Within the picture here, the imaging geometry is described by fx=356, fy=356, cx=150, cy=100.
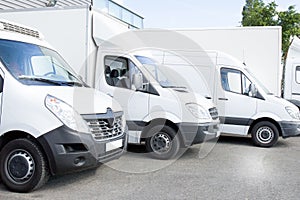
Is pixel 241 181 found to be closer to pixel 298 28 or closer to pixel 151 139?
pixel 151 139

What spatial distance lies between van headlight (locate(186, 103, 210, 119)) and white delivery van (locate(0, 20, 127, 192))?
91.8 inches

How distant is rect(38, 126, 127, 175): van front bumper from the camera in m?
4.61

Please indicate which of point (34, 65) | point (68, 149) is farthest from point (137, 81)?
point (68, 149)

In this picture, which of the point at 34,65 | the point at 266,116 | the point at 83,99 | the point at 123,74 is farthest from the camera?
the point at 266,116

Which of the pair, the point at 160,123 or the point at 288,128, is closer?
the point at 160,123

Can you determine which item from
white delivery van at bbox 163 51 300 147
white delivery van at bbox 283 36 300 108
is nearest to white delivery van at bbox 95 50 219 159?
white delivery van at bbox 163 51 300 147

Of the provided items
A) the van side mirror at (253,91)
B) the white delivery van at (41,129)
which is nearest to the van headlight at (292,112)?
the van side mirror at (253,91)

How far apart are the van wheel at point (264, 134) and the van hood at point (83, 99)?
477 cm

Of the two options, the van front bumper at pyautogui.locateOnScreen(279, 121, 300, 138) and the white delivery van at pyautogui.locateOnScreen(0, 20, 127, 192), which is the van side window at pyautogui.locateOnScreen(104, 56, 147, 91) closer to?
the white delivery van at pyautogui.locateOnScreen(0, 20, 127, 192)

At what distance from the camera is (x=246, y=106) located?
9070mm

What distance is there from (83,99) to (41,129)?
77 cm

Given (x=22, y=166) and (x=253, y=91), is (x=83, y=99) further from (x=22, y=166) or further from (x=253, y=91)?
(x=253, y=91)

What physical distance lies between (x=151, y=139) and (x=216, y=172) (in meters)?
1.61

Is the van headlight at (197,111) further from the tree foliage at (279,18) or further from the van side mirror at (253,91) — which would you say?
the tree foliage at (279,18)
